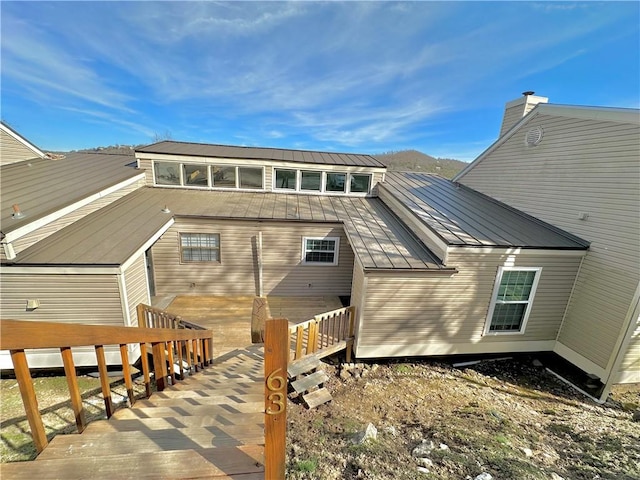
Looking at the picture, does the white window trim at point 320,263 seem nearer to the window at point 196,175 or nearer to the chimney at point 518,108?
the window at point 196,175

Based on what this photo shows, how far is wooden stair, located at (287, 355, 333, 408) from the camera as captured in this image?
17.9ft

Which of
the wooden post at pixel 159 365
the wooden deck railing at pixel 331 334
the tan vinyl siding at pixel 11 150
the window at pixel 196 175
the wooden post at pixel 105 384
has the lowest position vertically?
the wooden deck railing at pixel 331 334

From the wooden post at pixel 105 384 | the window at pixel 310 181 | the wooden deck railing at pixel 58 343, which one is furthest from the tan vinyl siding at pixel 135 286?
the window at pixel 310 181

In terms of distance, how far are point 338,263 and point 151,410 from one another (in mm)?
6915

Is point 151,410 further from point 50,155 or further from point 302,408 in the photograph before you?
point 50,155

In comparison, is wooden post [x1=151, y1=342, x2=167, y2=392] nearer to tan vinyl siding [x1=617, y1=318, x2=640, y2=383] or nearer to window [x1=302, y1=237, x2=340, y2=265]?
window [x1=302, y1=237, x2=340, y2=265]

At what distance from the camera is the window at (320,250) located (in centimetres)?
921

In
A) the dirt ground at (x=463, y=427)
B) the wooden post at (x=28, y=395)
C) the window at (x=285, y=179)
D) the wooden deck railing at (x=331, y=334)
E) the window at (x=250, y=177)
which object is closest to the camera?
the wooden post at (x=28, y=395)

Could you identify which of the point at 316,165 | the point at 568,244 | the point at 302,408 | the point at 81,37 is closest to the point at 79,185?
the point at 81,37

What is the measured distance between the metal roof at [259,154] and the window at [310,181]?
0.48m

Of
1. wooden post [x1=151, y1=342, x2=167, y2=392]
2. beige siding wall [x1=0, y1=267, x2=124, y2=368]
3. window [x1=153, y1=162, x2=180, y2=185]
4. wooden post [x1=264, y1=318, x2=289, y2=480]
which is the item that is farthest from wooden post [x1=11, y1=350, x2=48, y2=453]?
window [x1=153, y1=162, x2=180, y2=185]

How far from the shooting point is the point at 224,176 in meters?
10.7

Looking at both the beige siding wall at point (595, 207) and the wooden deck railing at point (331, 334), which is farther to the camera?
the wooden deck railing at point (331, 334)

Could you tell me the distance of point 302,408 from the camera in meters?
5.34
